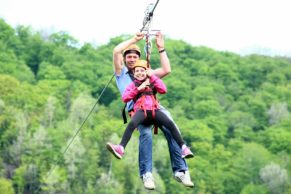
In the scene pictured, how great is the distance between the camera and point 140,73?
13.5m

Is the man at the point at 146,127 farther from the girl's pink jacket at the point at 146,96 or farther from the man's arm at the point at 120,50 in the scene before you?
the girl's pink jacket at the point at 146,96

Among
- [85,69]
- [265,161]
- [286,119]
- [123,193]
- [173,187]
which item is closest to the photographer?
[123,193]

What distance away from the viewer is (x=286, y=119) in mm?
116688

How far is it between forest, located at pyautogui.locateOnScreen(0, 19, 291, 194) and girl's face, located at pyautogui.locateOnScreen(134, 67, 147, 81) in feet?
202

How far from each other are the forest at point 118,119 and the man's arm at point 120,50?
61224 mm

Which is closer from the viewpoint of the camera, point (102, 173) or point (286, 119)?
point (102, 173)

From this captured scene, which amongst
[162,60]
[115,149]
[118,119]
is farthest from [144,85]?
[118,119]

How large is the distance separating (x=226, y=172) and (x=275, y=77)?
35.6m

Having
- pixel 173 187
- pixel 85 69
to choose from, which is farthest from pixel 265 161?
pixel 85 69

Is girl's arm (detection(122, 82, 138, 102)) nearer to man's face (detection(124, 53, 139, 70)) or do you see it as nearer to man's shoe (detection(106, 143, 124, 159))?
man's face (detection(124, 53, 139, 70))

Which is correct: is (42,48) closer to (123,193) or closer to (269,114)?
(269,114)

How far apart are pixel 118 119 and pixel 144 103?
91.0 metres

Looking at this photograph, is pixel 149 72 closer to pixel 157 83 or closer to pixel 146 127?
pixel 157 83

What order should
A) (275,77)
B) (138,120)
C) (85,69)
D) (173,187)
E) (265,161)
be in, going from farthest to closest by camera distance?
(275,77) → (85,69) → (265,161) → (173,187) → (138,120)
